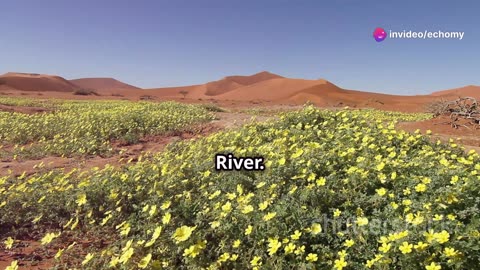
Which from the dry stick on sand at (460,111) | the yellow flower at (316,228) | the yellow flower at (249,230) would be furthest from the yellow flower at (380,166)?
the dry stick on sand at (460,111)

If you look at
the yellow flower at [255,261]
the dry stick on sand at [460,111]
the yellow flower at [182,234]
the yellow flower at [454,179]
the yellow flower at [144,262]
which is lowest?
the yellow flower at [144,262]

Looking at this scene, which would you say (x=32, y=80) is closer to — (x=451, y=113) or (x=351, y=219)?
(x=451, y=113)

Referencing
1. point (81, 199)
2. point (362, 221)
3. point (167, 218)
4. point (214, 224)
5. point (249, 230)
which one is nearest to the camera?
point (362, 221)

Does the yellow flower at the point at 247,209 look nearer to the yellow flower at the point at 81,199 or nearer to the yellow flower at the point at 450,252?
the yellow flower at the point at 450,252

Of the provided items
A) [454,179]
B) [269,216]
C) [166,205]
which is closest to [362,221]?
[269,216]

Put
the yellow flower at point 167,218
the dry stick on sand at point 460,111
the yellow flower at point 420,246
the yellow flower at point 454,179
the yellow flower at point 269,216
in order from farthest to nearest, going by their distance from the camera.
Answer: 1. the dry stick on sand at point 460,111
2. the yellow flower at point 167,218
3. the yellow flower at point 454,179
4. the yellow flower at point 269,216
5. the yellow flower at point 420,246

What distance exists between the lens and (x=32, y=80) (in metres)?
65.2

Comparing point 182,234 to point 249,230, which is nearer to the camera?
point 249,230

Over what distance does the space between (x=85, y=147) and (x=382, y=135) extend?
6.48 metres

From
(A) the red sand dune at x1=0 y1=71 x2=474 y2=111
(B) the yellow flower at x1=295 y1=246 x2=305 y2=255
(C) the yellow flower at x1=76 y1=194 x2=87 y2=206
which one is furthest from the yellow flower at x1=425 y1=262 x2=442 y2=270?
(A) the red sand dune at x1=0 y1=71 x2=474 y2=111

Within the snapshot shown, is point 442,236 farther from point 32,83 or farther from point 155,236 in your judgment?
point 32,83

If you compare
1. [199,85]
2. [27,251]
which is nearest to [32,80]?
[199,85]

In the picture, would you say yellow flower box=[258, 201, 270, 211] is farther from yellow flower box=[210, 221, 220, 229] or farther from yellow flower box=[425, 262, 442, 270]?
yellow flower box=[425, 262, 442, 270]

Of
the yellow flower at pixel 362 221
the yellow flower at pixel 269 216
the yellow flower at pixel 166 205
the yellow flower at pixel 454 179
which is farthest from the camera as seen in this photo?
the yellow flower at pixel 166 205
